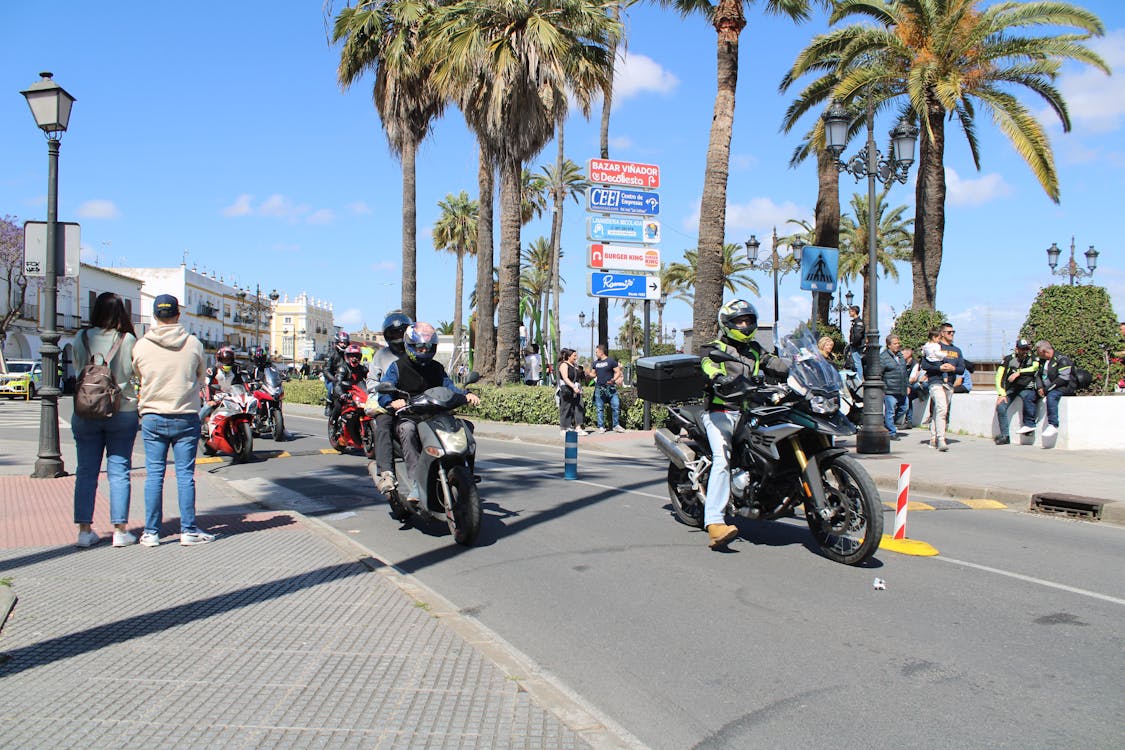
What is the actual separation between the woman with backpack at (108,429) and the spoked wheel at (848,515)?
5169 millimetres

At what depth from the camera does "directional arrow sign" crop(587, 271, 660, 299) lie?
17797mm

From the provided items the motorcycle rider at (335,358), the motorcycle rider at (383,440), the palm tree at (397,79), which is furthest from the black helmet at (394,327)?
the palm tree at (397,79)

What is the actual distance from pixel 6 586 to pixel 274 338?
125873mm

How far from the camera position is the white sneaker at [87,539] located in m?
6.46

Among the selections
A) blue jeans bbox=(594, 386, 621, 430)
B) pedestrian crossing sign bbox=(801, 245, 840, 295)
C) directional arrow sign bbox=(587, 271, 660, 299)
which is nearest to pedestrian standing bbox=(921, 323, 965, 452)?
pedestrian crossing sign bbox=(801, 245, 840, 295)

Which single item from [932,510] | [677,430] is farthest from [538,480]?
[932,510]

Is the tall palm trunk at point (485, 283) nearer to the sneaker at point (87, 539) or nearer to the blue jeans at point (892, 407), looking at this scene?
the blue jeans at point (892, 407)

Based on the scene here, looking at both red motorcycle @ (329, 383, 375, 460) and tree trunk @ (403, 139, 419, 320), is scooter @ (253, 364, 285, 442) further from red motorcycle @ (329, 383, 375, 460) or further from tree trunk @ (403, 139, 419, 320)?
tree trunk @ (403, 139, 419, 320)

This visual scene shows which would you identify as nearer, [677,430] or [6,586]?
[6,586]

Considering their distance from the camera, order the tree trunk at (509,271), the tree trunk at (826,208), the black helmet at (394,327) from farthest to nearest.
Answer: the tree trunk at (826,208), the tree trunk at (509,271), the black helmet at (394,327)

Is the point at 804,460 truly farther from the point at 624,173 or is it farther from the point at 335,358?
the point at 624,173

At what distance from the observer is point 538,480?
1126 centimetres

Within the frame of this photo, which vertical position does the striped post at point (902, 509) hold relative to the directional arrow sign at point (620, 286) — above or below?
below

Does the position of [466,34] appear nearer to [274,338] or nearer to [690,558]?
[690,558]
